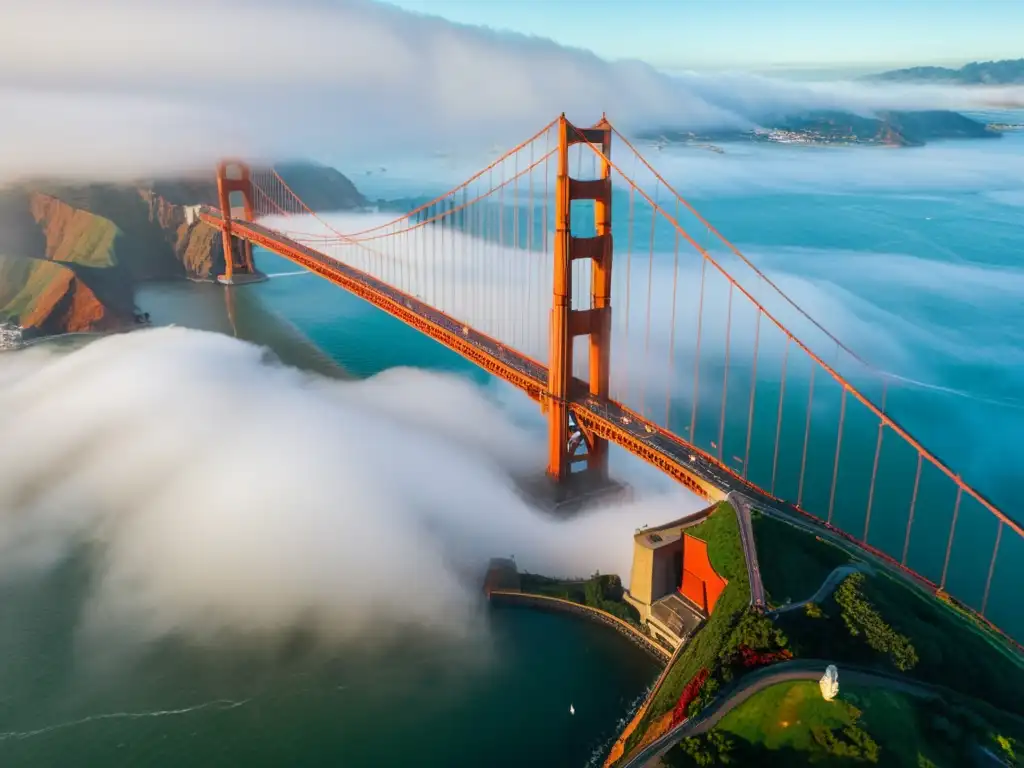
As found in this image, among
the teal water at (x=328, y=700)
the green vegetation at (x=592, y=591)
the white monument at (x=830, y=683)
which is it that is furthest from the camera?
the green vegetation at (x=592, y=591)

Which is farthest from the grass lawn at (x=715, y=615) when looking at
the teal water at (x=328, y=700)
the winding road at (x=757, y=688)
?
the teal water at (x=328, y=700)

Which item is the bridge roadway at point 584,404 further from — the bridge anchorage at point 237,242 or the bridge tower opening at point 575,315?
the bridge anchorage at point 237,242

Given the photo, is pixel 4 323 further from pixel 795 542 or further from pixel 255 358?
pixel 795 542

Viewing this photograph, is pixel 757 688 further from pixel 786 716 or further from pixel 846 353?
pixel 846 353

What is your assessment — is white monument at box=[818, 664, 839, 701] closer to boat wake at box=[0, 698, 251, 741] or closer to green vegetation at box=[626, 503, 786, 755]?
green vegetation at box=[626, 503, 786, 755]

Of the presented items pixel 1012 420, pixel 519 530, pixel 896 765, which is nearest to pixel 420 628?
pixel 519 530

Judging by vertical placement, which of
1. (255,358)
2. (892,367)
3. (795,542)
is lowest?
(892,367)

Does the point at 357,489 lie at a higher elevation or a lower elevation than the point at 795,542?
lower
